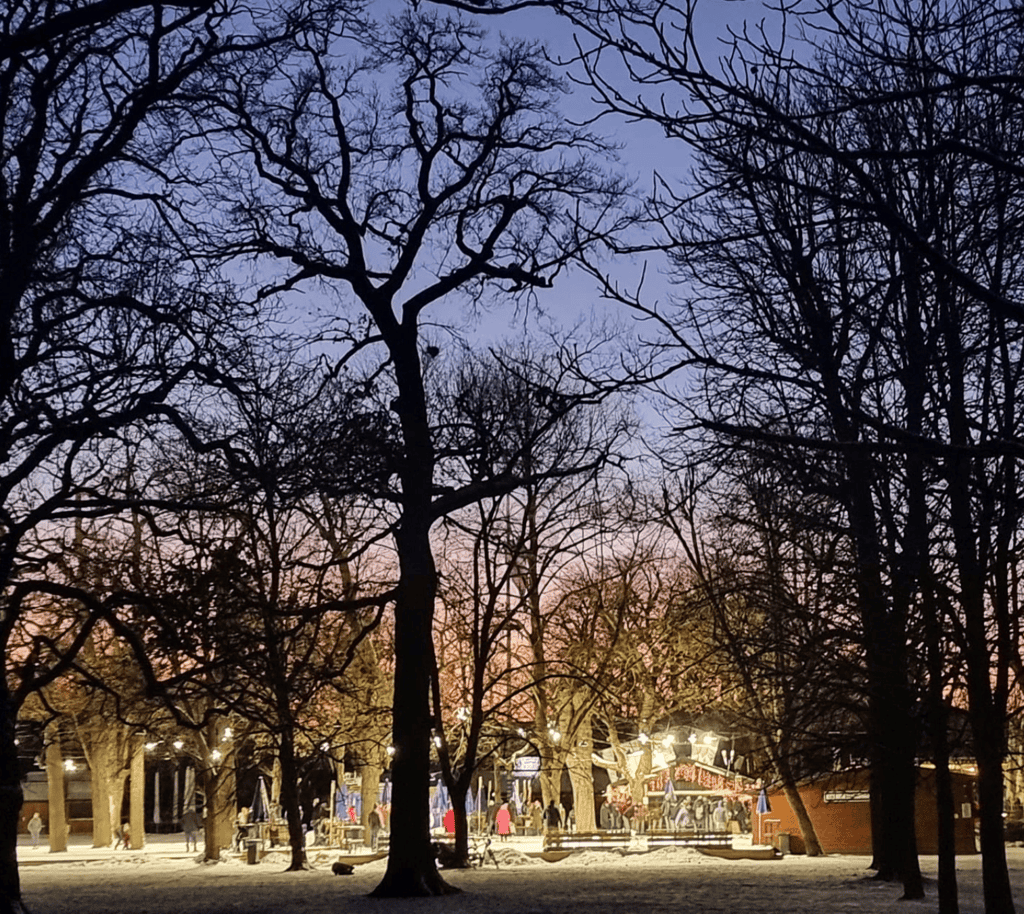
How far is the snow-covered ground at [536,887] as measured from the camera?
793 inches

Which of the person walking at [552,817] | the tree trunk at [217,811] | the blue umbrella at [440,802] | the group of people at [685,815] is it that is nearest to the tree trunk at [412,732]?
the tree trunk at [217,811]

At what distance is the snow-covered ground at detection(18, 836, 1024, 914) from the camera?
20141 millimetres

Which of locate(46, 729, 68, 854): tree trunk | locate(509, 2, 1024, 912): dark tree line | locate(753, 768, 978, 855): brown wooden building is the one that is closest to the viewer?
locate(509, 2, 1024, 912): dark tree line

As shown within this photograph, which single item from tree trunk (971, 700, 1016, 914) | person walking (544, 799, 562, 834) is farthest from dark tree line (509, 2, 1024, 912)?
person walking (544, 799, 562, 834)

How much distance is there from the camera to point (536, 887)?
81.4 feet

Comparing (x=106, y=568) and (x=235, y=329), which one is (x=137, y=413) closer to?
(x=235, y=329)

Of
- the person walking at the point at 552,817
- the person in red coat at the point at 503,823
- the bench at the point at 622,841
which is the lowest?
the person in red coat at the point at 503,823

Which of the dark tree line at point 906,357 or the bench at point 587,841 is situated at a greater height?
the dark tree line at point 906,357

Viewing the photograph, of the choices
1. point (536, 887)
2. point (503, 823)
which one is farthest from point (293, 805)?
point (503, 823)

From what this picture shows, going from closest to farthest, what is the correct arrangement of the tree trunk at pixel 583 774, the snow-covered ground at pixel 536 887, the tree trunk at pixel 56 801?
the snow-covered ground at pixel 536 887 < the tree trunk at pixel 583 774 < the tree trunk at pixel 56 801

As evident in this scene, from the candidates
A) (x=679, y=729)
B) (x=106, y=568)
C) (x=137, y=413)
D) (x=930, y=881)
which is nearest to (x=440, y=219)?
(x=106, y=568)

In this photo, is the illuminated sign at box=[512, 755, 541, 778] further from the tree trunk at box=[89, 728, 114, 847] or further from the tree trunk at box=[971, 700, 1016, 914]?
the tree trunk at box=[971, 700, 1016, 914]

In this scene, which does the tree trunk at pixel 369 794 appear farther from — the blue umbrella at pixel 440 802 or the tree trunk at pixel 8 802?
the tree trunk at pixel 8 802

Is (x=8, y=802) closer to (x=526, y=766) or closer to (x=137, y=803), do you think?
(x=137, y=803)
